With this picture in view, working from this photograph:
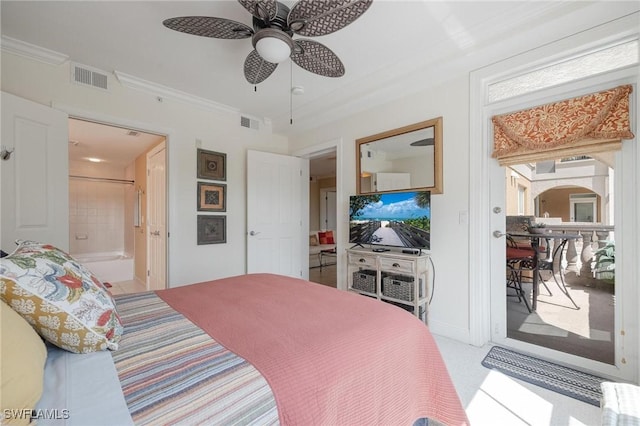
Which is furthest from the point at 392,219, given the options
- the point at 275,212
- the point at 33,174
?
the point at 33,174

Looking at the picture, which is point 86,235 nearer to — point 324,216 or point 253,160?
point 253,160

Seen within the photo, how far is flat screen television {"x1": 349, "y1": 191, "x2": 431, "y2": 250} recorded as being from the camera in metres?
2.56

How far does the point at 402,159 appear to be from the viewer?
9.52 feet

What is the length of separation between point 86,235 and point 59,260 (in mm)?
6414

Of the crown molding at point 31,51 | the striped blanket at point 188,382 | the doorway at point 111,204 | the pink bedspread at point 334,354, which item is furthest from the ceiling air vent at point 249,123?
the striped blanket at point 188,382

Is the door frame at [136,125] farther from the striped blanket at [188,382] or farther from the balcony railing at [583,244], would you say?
the balcony railing at [583,244]

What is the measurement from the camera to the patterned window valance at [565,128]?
1793 millimetres

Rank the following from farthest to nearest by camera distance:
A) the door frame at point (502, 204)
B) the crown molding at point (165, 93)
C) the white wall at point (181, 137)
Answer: the crown molding at point (165, 93) → the white wall at point (181, 137) → the door frame at point (502, 204)

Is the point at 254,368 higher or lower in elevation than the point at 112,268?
higher

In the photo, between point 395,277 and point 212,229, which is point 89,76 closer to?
point 212,229

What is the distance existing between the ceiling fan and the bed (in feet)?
4.94

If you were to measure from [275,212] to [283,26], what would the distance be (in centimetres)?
255

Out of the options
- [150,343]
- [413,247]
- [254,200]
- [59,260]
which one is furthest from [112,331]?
[254,200]

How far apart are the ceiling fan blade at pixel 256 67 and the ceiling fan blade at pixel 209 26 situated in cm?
20
